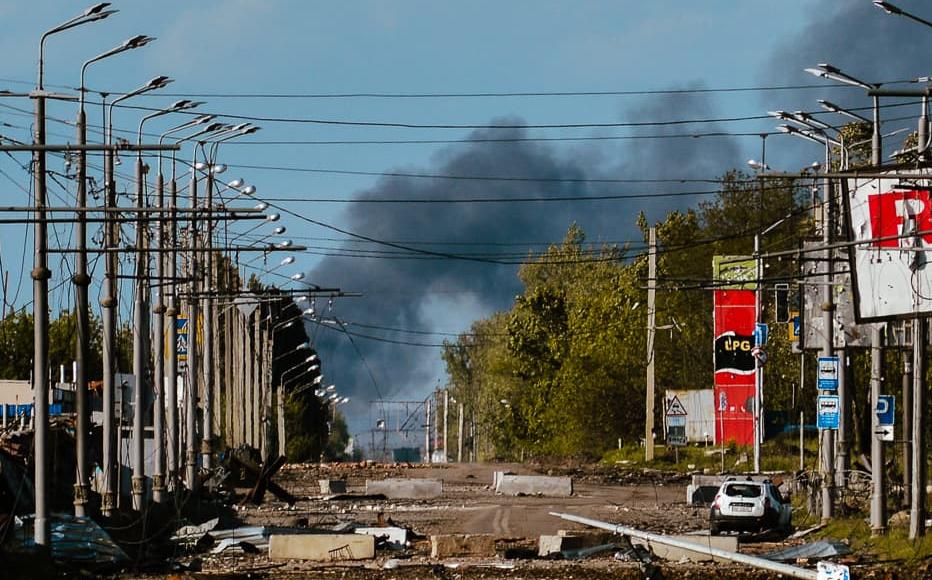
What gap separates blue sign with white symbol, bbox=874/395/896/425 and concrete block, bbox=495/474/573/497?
3144cm

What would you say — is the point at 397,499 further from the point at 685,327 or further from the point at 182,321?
the point at 685,327

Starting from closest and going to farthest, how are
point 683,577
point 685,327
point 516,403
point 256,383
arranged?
1. point 683,577
2. point 256,383
3. point 685,327
4. point 516,403

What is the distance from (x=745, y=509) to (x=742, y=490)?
770 millimetres

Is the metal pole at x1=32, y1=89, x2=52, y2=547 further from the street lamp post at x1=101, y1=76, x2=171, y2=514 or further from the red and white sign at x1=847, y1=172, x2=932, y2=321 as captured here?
the red and white sign at x1=847, y1=172, x2=932, y2=321

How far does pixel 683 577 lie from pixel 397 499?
128 feet

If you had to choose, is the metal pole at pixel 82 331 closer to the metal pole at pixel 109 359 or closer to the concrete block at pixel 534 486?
the metal pole at pixel 109 359

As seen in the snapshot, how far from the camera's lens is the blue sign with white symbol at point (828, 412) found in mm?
43812

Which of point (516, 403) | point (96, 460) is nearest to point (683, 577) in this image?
point (96, 460)

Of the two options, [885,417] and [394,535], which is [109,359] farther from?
[885,417]

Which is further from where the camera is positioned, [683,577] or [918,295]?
[918,295]

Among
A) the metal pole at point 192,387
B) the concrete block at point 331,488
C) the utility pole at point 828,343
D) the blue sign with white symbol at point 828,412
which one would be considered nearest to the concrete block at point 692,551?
the blue sign with white symbol at point 828,412

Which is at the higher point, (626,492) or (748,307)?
(748,307)

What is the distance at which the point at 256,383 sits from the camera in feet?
→ 335

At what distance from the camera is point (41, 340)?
116ft
